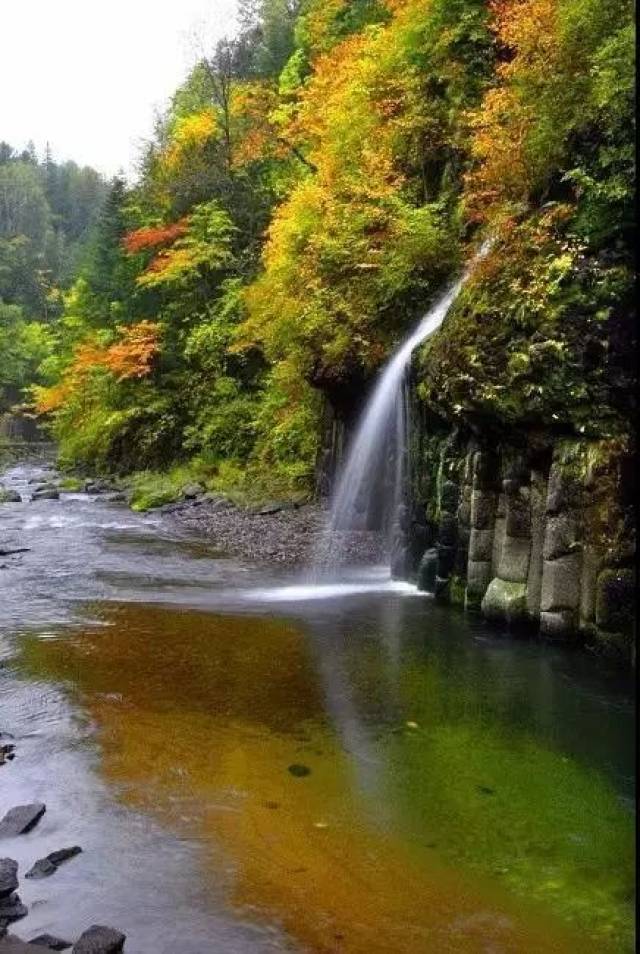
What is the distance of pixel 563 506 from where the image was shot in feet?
33.0

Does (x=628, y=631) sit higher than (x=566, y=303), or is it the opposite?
(x=566, y=303)

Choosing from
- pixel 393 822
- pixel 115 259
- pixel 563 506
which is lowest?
pixel 393 822

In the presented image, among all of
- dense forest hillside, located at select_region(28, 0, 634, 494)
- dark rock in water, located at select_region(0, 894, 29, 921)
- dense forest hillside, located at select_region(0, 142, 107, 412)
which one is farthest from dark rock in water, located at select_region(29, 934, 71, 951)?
dense forest hillside, located at select_region(0, 142, 107, 412)

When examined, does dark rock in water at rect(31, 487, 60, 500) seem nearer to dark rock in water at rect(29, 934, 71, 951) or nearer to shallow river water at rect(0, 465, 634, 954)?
shallow river water at rect(0, 465, 634, 954)

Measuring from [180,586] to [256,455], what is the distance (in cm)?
1348

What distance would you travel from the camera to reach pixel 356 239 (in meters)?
17.3

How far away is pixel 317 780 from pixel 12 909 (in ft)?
8.27

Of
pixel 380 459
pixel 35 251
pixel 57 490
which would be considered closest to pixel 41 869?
pixel 380 459

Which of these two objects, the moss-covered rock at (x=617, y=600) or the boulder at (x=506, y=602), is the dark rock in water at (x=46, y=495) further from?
the moss-covered rock at (x=617, y=600)

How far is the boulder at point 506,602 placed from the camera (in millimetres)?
10766

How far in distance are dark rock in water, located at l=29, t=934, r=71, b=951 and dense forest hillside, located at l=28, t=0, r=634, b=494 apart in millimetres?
7980

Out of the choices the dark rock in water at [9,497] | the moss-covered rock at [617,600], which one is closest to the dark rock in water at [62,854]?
the moss-covered rock at [617,600]

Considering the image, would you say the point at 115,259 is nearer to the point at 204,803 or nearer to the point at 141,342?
the point at 141,342

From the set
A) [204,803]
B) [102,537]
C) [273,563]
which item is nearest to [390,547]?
[273,563]
